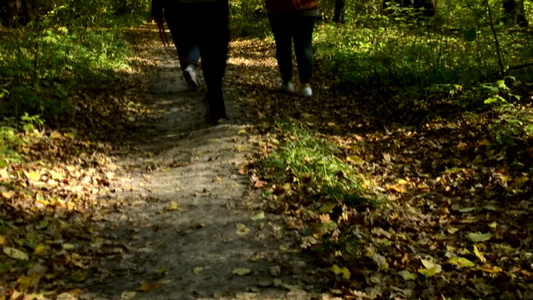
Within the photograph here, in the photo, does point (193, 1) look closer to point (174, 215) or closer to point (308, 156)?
point (308, 156)

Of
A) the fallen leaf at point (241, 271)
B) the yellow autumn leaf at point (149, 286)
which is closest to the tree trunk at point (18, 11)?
the yellow autumn leaf at point (149, 286)

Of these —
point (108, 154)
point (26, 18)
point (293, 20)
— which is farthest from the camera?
point (26, 18)

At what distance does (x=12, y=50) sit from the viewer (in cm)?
834

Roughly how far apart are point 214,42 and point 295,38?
1995mm

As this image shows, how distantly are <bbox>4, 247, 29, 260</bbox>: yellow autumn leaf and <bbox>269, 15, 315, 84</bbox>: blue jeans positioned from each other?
204 inches

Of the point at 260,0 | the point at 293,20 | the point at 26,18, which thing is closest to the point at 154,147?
the point at 293,20

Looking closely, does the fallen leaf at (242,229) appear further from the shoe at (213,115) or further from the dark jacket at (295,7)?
the dark jacket at (295,7)

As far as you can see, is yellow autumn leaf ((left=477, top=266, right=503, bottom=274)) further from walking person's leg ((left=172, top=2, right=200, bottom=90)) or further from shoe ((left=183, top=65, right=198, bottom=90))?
shoe ((left=183, top=65, right=198, bottom=90))

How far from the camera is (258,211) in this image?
13.3ft

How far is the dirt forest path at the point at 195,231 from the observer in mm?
3031

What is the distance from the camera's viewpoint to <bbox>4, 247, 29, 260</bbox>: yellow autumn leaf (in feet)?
10.6

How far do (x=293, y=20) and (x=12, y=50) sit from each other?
449cm

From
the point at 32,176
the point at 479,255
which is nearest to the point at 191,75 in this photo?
the point at 32,176

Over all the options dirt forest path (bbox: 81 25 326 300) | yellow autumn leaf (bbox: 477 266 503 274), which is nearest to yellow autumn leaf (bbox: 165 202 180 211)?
dirt forest path (bbox: 81 25 326 300)
